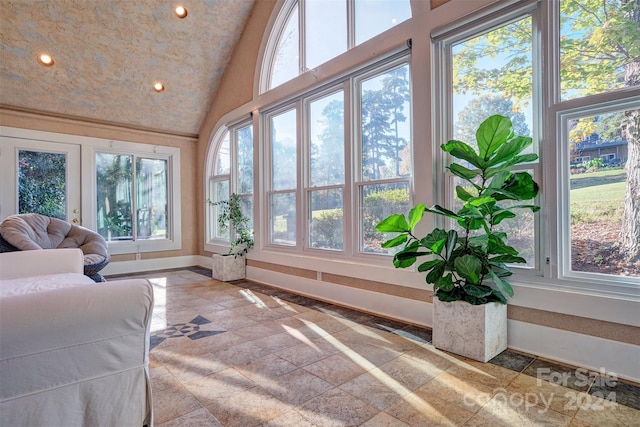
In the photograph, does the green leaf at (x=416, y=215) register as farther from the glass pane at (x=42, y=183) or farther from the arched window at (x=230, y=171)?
the glass pane at (x=42, y=183)

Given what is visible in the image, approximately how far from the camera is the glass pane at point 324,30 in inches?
150

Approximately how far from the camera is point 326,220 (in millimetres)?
4008

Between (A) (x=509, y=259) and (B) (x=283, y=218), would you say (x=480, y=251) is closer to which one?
(A) (x=509, y=259)

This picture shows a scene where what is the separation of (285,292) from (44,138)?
15.0 feet

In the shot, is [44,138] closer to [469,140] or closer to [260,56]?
[260,56]

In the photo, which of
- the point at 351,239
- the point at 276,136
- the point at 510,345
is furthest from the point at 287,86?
the point at 510,345

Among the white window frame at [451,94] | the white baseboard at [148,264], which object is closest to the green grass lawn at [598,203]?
the white window frame at [451,94]

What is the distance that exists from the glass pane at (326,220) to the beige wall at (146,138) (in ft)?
11.6

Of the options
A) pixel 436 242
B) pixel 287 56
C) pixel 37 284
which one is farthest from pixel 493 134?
pixel 287 56

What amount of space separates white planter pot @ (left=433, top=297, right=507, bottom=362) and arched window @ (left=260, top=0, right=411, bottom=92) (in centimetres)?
273

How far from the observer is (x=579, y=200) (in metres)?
2.22

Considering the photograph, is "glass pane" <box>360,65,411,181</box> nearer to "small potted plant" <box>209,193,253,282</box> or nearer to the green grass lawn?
the green grass lawn

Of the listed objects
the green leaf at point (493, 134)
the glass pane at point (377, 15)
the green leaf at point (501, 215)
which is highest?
the glass pane at point (377, 15)

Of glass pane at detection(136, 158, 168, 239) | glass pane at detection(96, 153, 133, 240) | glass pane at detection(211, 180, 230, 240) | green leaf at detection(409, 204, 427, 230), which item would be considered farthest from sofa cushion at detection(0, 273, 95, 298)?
glass pane at detection(136, 158, 168, 239)
